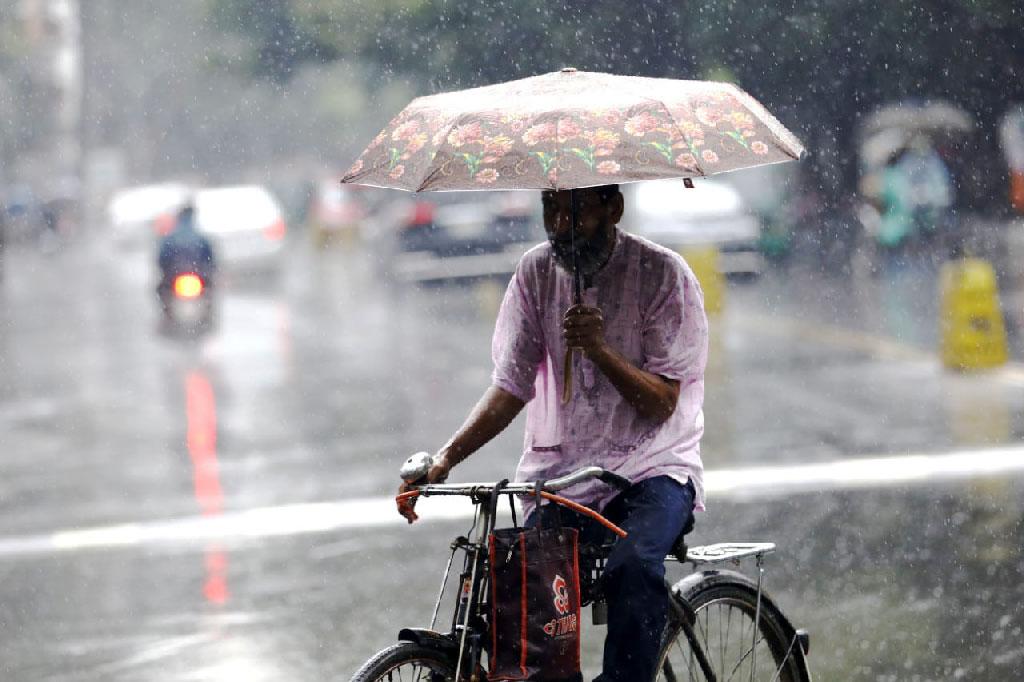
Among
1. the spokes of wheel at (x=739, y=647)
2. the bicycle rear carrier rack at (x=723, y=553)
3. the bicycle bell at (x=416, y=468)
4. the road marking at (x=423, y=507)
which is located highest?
the bicycle bell at (x=416, y=468)

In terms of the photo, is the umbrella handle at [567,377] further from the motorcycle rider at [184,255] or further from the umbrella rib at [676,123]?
the motorcycle rider at [184,255]

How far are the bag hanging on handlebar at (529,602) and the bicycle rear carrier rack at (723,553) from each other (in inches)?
23.1

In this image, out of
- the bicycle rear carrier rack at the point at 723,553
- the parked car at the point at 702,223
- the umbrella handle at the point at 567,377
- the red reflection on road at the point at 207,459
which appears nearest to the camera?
the umbrella handle at the point at 567,377

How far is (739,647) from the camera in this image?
189 inches

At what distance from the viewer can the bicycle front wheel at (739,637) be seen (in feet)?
14.3

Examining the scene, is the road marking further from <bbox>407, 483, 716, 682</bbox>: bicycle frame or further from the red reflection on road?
<bbox>407, 483, 716, 682</bbox>: bicycle frame

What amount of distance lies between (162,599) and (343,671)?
1484mm

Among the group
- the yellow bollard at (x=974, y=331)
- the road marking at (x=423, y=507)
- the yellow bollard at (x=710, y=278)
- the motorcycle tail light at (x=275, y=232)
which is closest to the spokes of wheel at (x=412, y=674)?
the road marking at (x=423, y=507)

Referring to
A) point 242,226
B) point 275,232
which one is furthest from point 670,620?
point 275,232

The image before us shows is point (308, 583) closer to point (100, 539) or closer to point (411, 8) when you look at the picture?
point (100, 539)

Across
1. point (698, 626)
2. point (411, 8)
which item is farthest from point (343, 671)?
point (411, 8)

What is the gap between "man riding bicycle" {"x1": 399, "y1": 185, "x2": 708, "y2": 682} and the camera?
4.03m

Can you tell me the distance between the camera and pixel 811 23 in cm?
1958

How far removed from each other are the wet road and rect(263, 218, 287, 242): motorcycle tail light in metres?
9.31
